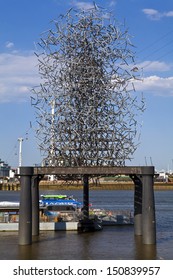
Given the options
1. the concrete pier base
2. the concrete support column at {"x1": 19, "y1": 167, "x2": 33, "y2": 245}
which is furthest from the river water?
the concrete pier base

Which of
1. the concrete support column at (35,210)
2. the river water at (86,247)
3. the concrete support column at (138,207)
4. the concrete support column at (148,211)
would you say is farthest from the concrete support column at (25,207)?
the concrete support column at (138,207)

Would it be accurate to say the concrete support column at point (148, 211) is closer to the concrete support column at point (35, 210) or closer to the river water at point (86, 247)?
the river water at point (86, 247)

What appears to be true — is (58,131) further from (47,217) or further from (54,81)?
(47,217)

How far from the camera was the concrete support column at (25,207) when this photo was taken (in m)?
29.8

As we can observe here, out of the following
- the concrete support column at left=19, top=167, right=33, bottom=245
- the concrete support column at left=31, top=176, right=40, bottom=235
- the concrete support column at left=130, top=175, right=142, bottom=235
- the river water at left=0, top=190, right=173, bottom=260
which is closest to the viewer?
the river water at left=0, top=190, right=173, bottom=260

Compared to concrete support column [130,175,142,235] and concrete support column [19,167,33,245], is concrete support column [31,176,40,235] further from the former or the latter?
concrete support column [130,175,142,235]

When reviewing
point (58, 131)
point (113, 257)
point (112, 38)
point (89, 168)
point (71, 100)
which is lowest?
point (113, 257)

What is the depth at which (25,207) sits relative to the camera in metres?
30.0

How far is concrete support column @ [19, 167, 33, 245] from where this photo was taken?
29750 mm

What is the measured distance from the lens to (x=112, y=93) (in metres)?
34.2

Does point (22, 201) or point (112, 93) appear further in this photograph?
point (112, 93)

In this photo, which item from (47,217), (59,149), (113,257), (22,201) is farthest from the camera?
(47,217)
